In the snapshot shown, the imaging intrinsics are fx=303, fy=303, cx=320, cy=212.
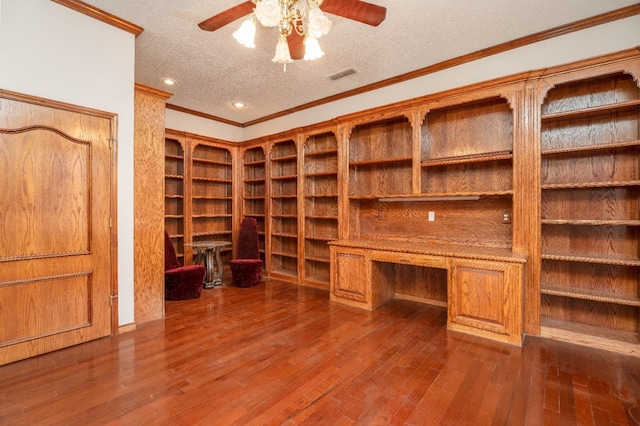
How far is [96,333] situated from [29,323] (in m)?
0.51

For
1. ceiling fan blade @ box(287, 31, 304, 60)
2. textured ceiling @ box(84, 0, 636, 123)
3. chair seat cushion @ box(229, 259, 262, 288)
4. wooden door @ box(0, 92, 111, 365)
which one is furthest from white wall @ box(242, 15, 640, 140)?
wooden door @ box(0, 92, 111, 365)

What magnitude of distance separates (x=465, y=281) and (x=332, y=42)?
2.90 metres

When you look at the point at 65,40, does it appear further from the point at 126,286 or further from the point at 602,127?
the point at 602,127

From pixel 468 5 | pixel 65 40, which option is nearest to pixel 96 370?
pixel 65 40

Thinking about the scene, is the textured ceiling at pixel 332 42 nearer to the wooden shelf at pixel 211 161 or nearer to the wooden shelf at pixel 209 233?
the wooden shelf at pixel 211 161

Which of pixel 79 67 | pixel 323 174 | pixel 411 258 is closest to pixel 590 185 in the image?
pixel 411 258

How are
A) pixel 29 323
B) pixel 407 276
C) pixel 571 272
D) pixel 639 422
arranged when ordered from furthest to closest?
pixel 407 276 → pixel 571 272 → pixel 29 323 → pixel 639 422

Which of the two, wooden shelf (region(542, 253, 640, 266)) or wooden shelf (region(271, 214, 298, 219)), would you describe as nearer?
wooden shelf (region(542, 253, 640, 266))

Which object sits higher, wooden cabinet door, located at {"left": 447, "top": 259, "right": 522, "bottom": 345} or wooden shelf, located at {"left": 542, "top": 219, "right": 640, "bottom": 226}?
wooden shelf, located at {"left": 542, "top": 219, "right": 640, "bottom": 226}

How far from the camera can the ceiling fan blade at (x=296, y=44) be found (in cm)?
239

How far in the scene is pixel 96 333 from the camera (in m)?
2.88

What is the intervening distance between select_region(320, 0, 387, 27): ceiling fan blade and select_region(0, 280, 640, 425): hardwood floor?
2.61 metres

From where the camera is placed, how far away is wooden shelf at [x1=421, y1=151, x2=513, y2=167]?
3242 millimetres

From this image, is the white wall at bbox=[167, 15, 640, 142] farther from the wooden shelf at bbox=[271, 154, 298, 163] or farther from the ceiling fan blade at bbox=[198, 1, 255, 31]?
the ceiling fan blade at bbox=[198, 1, 255, 31]
